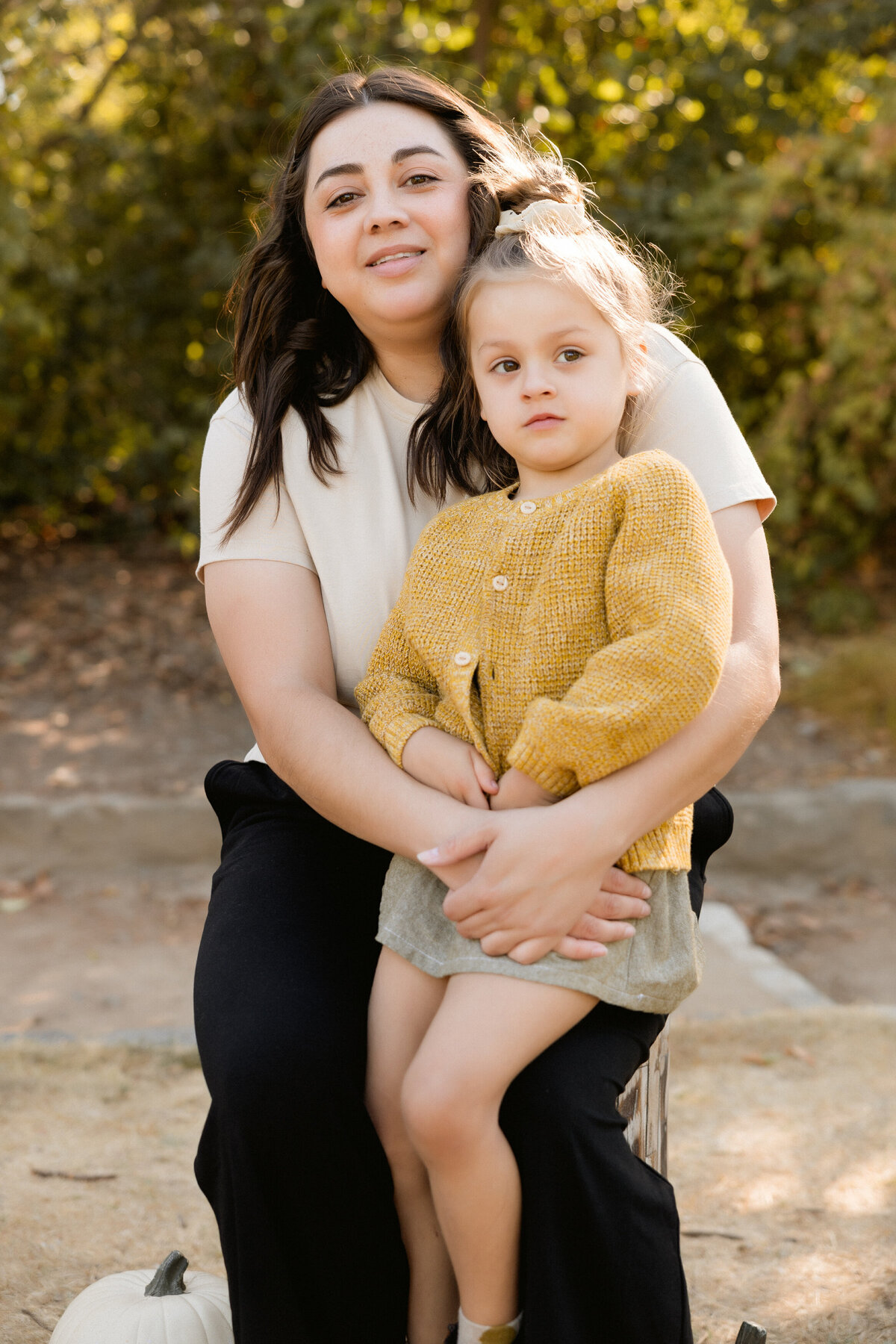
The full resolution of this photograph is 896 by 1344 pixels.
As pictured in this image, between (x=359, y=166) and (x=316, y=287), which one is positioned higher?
(x=359, y=166)

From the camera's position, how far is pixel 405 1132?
1570 mm

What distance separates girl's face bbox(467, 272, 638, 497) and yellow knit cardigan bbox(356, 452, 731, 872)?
0.08m

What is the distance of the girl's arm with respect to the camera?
160cm

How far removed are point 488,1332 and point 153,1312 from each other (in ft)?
1.75

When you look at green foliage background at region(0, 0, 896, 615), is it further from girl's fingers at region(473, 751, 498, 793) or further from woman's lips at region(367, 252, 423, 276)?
girl's fingers at region(473, 751, 498, 793)

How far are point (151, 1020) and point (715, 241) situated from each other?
3.94 meters

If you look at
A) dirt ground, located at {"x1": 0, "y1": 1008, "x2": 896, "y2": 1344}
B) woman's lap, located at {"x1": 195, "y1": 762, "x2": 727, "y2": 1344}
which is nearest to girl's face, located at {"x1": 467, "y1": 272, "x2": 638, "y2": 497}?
woman's lap, located at {"x1": 195, "y1": 762, "x2": 727, "y2": 1344}

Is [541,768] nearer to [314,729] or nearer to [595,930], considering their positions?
[595,930]

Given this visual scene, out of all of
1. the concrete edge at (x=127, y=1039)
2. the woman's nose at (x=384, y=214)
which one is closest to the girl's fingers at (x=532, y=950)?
the woman's nose at (x=384, y=214)

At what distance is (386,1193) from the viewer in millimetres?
1596

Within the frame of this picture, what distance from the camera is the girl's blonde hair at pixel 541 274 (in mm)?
1698

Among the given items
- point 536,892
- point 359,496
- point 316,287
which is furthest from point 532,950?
point 316,287

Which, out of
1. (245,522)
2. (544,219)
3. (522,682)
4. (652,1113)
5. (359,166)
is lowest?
(652,1113)

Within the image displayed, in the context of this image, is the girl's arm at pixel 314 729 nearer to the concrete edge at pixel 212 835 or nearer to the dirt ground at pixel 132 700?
the concrete edge at pixel 212 835
